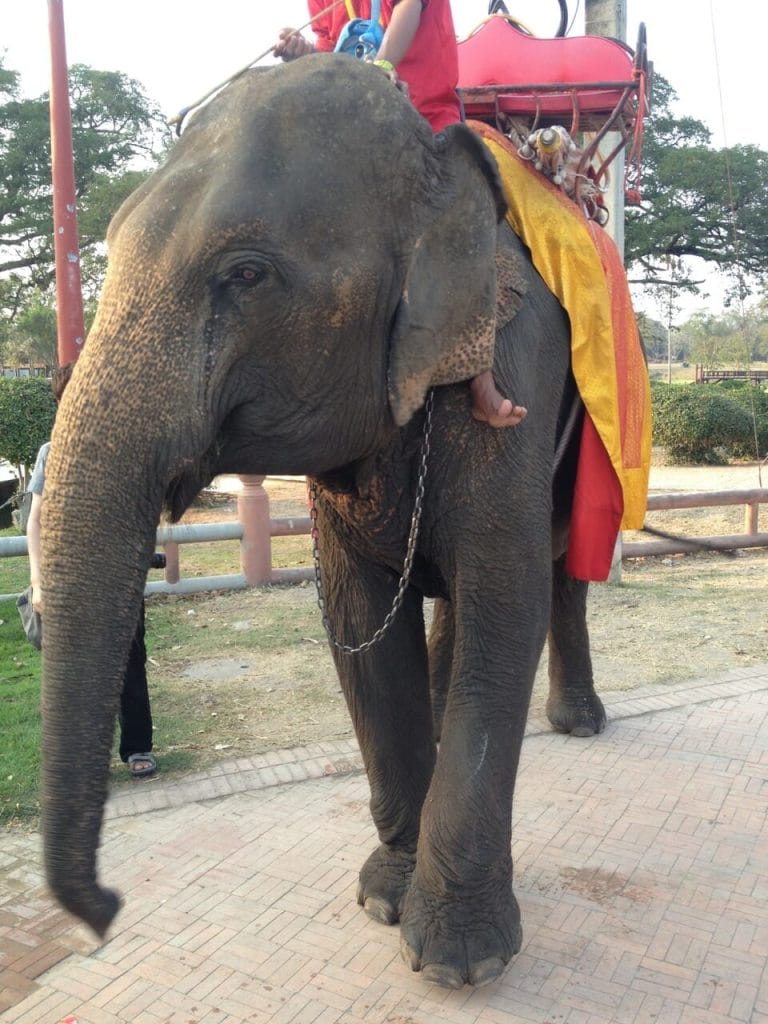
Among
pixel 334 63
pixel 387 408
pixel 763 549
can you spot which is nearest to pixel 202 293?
pixel 387 408

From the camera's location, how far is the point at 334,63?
2.66 metres

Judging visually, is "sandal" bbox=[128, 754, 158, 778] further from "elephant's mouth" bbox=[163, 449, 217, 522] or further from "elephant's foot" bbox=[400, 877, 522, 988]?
"elephant's mouth" bbox=[163, 449, 217, 522]

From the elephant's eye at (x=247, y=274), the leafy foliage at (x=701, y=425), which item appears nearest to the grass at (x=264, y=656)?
the elephant's eye at (x=247, y=274)

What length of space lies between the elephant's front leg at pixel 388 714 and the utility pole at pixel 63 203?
427 centimetres

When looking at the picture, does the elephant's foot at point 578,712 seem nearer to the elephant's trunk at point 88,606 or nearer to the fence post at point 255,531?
the elephant's trunk at point 88,606

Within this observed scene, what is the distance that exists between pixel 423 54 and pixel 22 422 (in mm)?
12127

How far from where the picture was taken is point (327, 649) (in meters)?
7.08

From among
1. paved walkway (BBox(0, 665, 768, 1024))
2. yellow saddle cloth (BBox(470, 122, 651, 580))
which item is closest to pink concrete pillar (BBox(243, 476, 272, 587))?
paved walkway (BBox(0, 665, 768, 1024))

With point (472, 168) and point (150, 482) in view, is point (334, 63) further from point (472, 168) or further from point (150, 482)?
point (150, 482)

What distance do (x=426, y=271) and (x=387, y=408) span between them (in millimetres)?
358

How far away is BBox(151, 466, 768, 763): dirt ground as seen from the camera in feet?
18.7

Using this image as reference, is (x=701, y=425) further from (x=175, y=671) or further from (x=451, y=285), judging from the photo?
(x=451, y=285)

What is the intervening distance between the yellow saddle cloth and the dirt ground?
230 cm

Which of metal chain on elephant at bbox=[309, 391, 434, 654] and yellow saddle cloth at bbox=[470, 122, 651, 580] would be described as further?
yellow saddle cloth at bbox=[470, 122, 651, 580]
